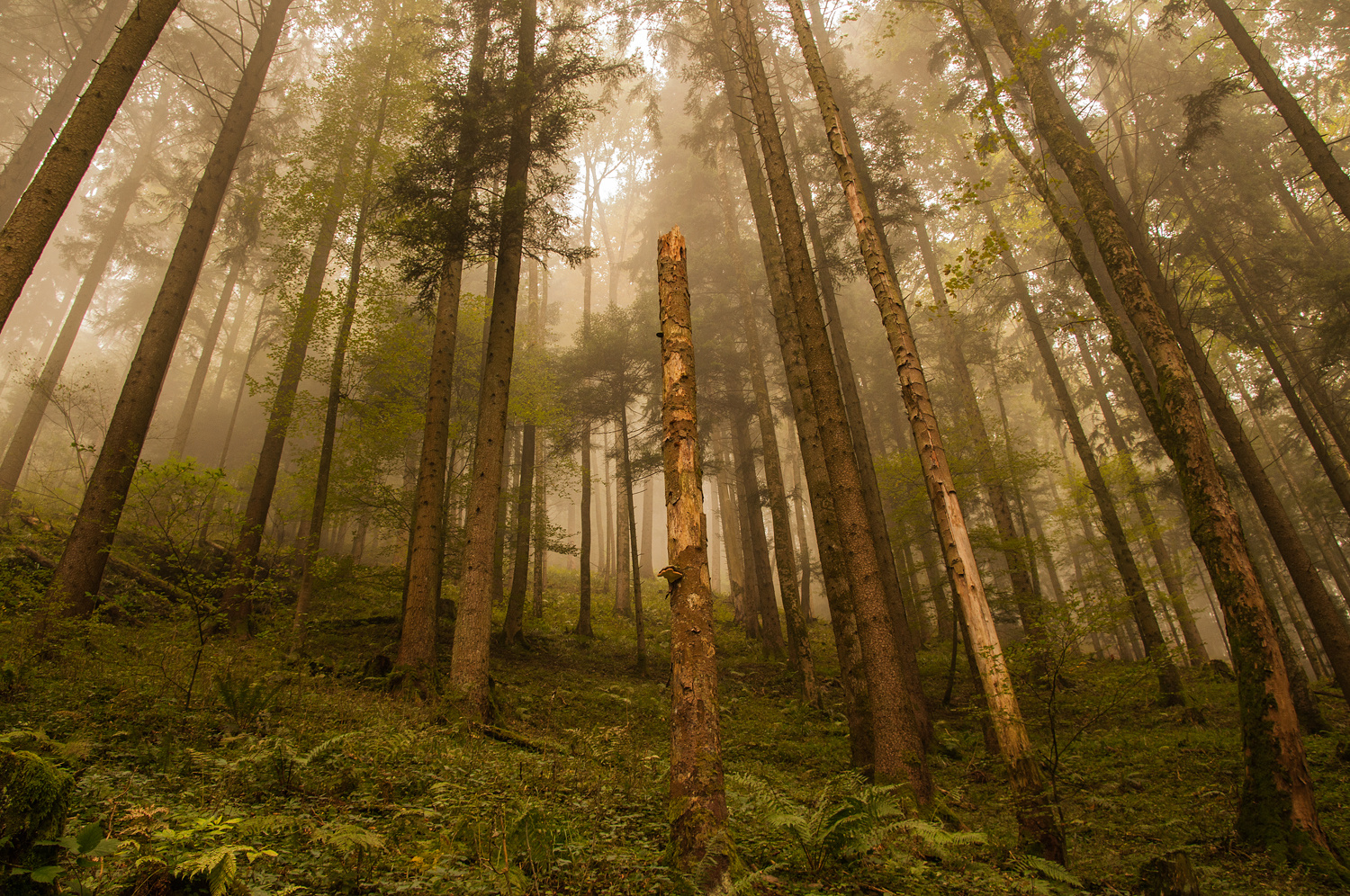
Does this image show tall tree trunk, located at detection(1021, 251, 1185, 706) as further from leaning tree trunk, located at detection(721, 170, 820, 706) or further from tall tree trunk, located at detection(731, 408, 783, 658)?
tall tree trunk, located at detection(731, 408, 783, 658)

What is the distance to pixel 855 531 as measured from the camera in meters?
6.62

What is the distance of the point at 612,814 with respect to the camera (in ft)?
14.5

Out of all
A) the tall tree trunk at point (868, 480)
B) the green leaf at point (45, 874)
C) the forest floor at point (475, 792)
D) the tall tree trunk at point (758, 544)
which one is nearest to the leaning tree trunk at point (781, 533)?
the tall tree trunk at point (758, 544)

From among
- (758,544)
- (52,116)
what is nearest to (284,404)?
(758,544)

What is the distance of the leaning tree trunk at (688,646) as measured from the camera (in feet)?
11.9

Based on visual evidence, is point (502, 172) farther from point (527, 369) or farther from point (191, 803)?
point (191, 803)

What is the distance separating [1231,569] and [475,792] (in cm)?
771

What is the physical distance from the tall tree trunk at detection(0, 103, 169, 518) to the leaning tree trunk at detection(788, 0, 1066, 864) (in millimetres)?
23424

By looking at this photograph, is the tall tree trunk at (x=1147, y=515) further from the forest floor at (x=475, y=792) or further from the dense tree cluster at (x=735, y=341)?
the forest floor at (x=475, y=792)

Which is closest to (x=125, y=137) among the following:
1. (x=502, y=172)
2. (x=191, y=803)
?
(x=502, y=172)

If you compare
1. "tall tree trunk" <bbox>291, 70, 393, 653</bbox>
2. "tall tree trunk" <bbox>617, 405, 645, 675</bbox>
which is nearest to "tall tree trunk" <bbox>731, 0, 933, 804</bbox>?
"tall tree trunk" <bbox>617, 405, 645, 675</bbox>

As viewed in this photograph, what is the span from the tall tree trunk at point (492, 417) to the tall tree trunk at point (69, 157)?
4738mm

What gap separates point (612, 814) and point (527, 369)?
14.6m

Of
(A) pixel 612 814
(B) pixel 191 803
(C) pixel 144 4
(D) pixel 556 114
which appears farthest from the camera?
(D) pixel 556 114
